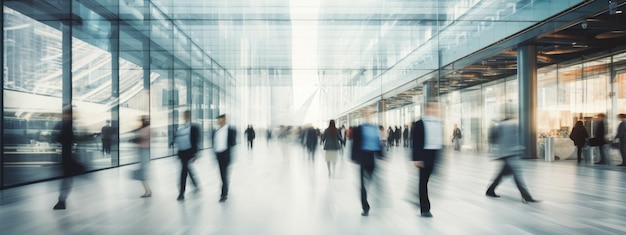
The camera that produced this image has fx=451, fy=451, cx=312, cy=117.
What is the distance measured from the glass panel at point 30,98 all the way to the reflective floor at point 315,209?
0.71 m

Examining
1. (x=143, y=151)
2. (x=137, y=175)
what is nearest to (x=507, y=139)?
(x=143, y=151)

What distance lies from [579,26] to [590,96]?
6.10 meters

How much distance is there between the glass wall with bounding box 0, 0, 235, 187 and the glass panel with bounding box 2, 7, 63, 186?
1.0 inches

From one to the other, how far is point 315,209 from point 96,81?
10.3m

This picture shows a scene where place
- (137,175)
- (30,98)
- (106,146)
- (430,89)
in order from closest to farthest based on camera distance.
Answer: (137,175) < (30,98) < (106,146) < (430,89)

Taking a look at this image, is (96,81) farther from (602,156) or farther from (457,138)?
(457,138)

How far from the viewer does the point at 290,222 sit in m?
6.14

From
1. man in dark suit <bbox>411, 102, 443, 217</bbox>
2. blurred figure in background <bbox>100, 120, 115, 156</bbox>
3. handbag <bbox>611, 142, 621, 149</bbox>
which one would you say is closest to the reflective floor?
man in dark suit <bbox>411, 102, 443, 217</bbox>

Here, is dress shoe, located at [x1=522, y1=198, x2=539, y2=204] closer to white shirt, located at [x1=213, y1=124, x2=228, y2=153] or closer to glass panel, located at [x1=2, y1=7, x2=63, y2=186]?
white shirt, located at [x1=213, y1=124, x2=228, y2=153]

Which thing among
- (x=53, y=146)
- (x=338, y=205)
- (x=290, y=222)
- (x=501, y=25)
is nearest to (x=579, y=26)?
(x=501, y=25)

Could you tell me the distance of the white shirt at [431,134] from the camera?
642 centimetres

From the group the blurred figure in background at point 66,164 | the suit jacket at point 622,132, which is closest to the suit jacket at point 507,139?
the blurred figure in background at point 66,164

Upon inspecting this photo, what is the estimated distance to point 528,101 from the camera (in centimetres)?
1808

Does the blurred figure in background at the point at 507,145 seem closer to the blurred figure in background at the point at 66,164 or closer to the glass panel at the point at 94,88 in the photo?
the blurred figure in background at the point at 66,164
